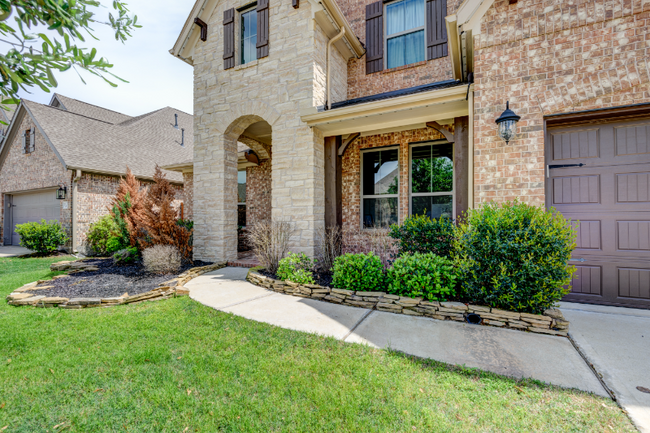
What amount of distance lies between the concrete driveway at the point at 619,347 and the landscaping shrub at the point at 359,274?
7.71 ft

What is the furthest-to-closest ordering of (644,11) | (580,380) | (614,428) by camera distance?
(644,11) → (580,380) → (614,428)

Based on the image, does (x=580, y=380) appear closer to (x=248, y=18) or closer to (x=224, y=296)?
(x=224, y=296)

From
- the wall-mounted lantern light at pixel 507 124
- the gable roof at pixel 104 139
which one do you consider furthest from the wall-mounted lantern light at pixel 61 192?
the wall-mounted lantern light at pixel 507 124

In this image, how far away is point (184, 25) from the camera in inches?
294

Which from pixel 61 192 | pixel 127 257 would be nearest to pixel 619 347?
pixel 127 257

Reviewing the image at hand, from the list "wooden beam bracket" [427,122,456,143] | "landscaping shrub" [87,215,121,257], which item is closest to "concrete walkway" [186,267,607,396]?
"wooden beam bracket" [427,122,456,143]

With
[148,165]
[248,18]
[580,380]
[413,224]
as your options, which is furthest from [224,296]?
[148,165]

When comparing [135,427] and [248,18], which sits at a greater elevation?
[248,18]

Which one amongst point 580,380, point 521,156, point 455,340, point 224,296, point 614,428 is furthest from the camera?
point 224,296

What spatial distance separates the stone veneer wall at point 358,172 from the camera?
7.03 meters

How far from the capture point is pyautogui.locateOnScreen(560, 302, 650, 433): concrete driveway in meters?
2.09

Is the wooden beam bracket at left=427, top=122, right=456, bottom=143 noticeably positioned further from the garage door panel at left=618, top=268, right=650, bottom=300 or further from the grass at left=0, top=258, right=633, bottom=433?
the grass at left=0, top=258, right=633, bottom=433

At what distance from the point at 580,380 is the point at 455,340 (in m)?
0.99

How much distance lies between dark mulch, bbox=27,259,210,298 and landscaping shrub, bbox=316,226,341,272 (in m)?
3.01
